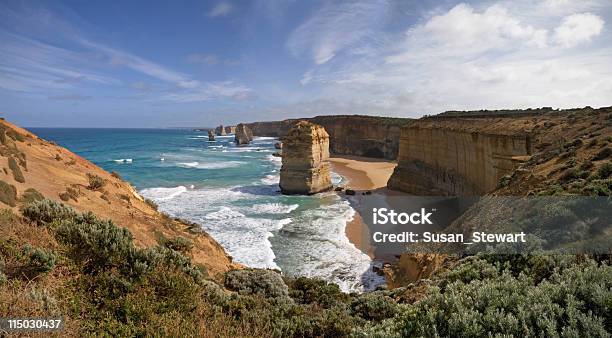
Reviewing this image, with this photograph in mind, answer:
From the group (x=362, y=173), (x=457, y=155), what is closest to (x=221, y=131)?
(x=362, y=173)

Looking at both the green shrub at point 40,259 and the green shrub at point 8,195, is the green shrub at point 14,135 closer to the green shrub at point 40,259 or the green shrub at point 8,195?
the green shrub at point 8,195

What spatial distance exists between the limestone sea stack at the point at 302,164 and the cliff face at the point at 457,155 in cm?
863

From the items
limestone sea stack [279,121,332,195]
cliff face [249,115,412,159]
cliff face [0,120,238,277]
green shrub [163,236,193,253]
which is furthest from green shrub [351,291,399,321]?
cliff face [249,115,412,159]

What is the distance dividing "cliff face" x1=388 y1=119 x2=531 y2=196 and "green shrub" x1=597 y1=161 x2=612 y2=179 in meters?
8.26

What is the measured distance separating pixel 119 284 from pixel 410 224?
19469 millimetres

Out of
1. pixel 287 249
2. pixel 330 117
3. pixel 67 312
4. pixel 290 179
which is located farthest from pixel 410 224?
pixel 330 117

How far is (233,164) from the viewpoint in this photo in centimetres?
5497

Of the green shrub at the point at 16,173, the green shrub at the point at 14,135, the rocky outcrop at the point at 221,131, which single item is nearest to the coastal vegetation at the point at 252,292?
the green shrub at the point at 16,173

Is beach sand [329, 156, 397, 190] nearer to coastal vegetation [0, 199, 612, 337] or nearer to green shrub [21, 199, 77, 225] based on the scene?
coastal vegetation [0, 199, 612, 337]

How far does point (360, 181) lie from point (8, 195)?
3585cm

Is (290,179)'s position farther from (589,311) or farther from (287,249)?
(589,311)

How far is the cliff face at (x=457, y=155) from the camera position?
2020 cm

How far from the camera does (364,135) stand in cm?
7069
